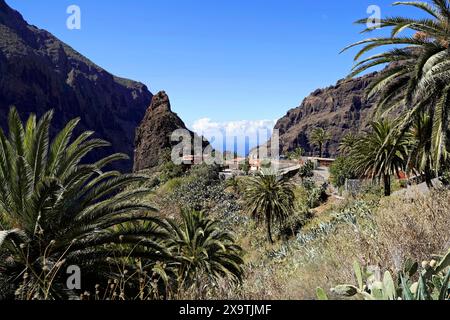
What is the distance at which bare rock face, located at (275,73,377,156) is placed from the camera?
174875 mm

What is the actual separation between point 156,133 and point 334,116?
11251cm

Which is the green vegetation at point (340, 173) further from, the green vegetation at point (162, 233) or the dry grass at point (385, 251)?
the dry grass at point (385, 251)

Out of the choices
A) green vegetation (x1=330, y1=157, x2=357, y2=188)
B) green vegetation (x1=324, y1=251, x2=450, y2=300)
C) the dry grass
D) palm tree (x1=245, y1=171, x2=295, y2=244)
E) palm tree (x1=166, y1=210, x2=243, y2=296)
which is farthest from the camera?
green vegetation (x1=330, y1=157, x2=357, y2=188)

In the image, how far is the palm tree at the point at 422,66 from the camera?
8.93 m

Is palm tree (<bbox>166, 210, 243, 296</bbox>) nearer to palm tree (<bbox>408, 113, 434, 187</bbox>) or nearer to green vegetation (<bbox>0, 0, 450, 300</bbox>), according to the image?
green vegetation (<bbox>0, 0, 450, 300</bbox>)

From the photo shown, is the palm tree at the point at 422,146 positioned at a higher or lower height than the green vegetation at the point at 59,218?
higher

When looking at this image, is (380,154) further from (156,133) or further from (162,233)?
(156,133)

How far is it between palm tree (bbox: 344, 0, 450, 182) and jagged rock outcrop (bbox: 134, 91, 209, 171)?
3117 inches

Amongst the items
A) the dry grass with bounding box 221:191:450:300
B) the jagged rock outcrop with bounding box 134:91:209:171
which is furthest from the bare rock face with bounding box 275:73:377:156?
the dry grass with bounding box 221:191:450:300

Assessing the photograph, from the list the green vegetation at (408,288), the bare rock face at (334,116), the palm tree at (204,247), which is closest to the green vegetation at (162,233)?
the green vegetation at (408,288)

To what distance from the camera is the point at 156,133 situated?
91.6 metres

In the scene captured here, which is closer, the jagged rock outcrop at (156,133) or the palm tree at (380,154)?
the palm tree at (380,154)

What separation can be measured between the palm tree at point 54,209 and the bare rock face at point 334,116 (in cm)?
16700

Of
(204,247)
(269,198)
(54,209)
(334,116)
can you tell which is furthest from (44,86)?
(54,209)
